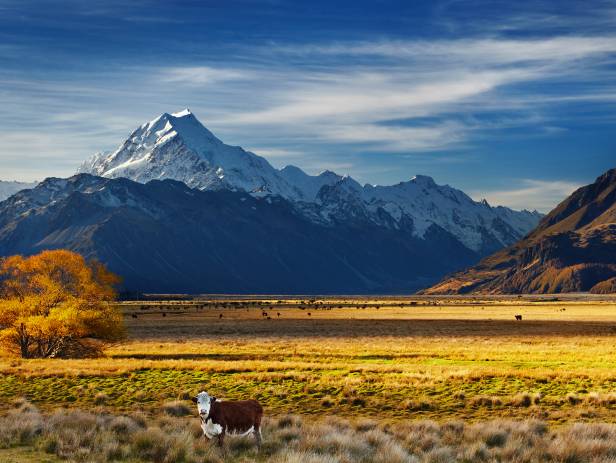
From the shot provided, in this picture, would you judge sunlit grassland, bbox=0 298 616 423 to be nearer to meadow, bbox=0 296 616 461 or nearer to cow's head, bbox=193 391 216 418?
meadow, bbox=0 296 616 461

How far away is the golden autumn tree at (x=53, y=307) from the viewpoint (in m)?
50.5

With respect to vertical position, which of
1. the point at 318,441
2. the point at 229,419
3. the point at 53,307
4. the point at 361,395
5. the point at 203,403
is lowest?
the point at 361,395

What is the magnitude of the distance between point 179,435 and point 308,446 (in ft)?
11.0

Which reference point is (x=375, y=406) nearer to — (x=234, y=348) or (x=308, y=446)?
(x=308, y=446)

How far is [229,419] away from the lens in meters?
18.0

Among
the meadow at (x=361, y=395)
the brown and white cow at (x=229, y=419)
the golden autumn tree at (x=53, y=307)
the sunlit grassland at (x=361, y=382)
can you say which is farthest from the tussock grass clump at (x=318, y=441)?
the golden autumn tree at (x=53, y=307)

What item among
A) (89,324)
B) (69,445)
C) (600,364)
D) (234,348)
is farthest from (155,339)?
(69,445)

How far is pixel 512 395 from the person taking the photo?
97.3ft

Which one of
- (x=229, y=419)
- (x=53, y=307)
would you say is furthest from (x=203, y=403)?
(x=53, y=307)

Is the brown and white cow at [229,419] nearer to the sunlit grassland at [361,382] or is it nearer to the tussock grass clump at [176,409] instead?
the tussock grass clump at [176,409]

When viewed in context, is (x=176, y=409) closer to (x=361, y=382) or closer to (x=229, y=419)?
(x=229, y=419)

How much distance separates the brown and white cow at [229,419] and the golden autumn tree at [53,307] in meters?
34.1

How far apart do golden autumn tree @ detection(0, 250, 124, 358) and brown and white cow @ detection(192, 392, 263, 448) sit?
34.1 m

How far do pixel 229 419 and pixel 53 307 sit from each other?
3751 centimetres
